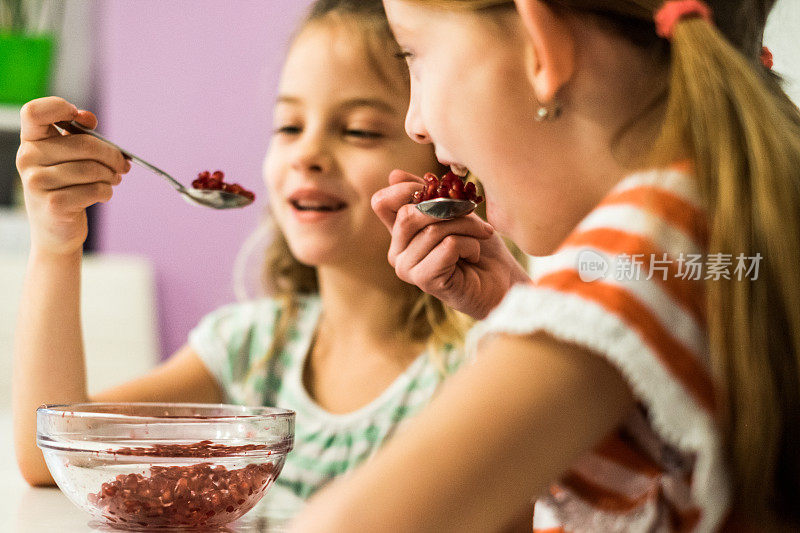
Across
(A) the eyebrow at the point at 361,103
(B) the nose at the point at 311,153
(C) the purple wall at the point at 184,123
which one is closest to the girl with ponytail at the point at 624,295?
(A) the eyebrow at the point at 361,103

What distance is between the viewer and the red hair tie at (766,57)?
0.40m

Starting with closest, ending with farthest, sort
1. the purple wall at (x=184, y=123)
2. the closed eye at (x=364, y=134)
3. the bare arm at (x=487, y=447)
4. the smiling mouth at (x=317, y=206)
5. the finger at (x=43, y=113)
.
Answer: the bare arm at (x=487, y=447) → the finger at (x=43, y=113) → the closed eye at (x=364, y=134) → the smiling mouth at (x=317, y=206) → the purple wall at (x=184, y=123)

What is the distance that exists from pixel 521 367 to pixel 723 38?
179 millimetres

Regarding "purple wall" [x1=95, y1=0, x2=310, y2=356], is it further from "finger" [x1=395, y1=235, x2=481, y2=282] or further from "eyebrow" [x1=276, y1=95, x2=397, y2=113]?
"finger" [x1=395, y1=235, x2=481, y2=282]

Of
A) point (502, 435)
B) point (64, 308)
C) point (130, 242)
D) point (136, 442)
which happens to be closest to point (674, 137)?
point (502, 435)

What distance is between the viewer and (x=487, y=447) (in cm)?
31

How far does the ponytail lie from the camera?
34 cm

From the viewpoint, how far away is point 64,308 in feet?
2.37

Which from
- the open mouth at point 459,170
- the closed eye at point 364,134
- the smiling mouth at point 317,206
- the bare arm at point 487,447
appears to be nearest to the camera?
the bare arm at point 487,447

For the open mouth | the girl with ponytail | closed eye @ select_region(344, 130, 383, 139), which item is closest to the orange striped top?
the girl with ponytail

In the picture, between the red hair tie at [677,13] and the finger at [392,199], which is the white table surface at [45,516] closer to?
the finger at [392,199]

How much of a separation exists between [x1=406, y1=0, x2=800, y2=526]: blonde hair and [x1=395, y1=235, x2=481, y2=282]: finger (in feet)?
0.72

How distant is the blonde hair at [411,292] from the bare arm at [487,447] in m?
0.23

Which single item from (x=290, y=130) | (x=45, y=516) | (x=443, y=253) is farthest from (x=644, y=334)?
(x=290, y=130)
